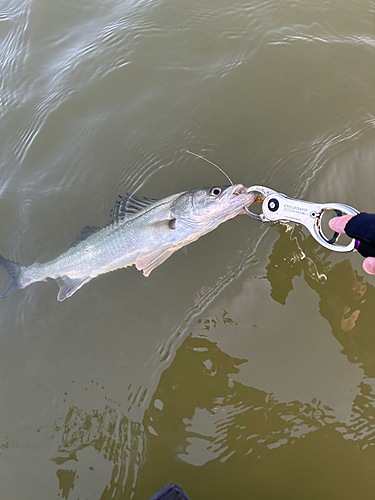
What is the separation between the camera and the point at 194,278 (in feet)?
15.0

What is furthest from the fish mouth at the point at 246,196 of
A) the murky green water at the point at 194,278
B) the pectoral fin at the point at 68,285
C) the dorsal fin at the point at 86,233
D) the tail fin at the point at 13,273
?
the tail fin at the point at 13,273

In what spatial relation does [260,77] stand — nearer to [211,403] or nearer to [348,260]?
[348,260]

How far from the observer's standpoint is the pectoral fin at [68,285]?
4.59 metres

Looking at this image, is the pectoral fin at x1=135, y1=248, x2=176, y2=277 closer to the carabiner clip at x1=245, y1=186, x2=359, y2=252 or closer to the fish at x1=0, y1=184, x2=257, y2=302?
the fish at x1=0, y1=184, x2=257, y2=302

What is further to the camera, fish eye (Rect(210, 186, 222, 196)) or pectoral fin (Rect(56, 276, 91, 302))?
pectoral fin (Rect(56, 276, 91, 302))

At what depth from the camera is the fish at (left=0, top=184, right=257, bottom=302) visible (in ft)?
12.9

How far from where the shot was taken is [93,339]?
4613 millimetres

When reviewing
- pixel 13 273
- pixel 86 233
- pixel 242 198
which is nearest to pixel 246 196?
pixel 242 198

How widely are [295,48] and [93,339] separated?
18.7 feet

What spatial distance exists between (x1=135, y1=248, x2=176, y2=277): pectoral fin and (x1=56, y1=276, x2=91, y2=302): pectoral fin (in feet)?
2.74

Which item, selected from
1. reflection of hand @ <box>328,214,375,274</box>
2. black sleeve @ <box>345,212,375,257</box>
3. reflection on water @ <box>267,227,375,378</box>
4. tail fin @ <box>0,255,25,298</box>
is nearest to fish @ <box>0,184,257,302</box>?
tail fin @ <box>0,255,25,298</box>

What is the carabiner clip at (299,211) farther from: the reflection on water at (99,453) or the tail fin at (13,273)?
the tail fin at (13,273)

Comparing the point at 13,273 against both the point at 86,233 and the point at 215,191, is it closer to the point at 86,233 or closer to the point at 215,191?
the point at 86,233

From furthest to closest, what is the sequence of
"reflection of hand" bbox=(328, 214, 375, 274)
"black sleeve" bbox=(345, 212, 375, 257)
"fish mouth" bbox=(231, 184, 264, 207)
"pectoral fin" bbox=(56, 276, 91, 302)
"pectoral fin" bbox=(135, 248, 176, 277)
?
"pectoral fin" bbox=(56, 276, 91, 302)
"pectoral fin" bbox=(135, 248, 176, 277)
"fish mouth" bbox=(231, 184, 264, 207)
"reflection of hand" bbox=(328, 214, 375, 274)
"black sleeve" bbox=(345, 212, 375, 257)
